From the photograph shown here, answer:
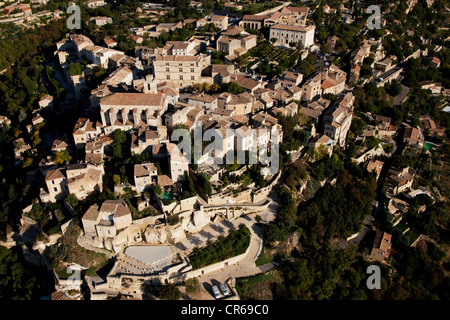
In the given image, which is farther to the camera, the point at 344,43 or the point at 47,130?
the point at 344,43

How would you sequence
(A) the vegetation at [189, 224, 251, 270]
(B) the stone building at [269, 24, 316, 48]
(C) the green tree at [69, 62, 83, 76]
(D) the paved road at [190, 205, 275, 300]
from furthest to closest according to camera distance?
1. (B) the stone building at [269, 24, 316, 48]
2. (C) the green tree at [69, 62, 83, 76]
3. (A) the vegetation at [189, 224, 251, 270]
4. (D) the paved road at [190, 205, 275, 300]

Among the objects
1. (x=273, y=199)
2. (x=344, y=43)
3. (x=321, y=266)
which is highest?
(x=344, y=43)

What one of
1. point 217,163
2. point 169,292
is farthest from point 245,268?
point 217,163

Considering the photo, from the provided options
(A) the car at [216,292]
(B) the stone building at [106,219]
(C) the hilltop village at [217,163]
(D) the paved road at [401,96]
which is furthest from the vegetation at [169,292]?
(D) the paved road at [401,96]

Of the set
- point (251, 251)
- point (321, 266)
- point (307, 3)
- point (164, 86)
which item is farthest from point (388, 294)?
point (307, 3)

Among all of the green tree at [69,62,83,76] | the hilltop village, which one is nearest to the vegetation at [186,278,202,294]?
the hilltop village

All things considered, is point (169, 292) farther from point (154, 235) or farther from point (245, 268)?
point (245, 268)

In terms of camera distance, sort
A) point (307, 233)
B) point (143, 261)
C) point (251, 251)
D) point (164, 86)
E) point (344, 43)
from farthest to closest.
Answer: point (344, 43) < point (164, 86) < point (307, 233) < point (251, 251) < point (143, 261)

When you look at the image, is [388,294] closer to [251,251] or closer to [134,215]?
[251,251]

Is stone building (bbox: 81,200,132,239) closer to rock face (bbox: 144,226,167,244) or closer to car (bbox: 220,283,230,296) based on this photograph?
rock face (bbox: 144,226,167,244)

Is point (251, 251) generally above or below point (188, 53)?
below
